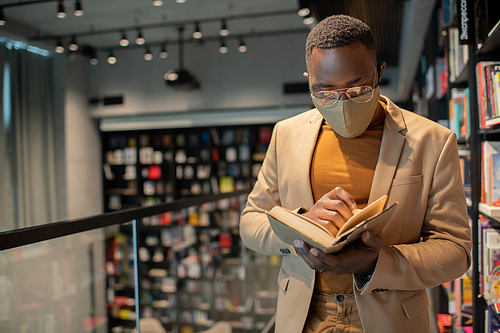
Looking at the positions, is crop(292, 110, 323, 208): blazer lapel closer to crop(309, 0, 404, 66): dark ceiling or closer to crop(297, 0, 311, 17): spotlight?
crop(297, 0, 311, 17): spotlight

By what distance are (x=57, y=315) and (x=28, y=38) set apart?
5.18 m

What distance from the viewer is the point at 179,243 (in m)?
4.16

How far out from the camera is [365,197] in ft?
3.25

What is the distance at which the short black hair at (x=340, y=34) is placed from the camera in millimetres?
894

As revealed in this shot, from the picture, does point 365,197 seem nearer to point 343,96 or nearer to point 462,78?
point 343,96

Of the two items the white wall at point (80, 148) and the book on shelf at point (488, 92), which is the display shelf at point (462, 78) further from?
the white wall at point (80, 148)

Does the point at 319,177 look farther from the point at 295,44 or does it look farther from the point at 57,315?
the point at 295,44

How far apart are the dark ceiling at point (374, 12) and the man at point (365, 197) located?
3099 millimetres

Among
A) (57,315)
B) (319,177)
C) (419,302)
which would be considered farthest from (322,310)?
(57,315)

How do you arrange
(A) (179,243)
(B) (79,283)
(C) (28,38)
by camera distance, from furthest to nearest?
(C) (28,38) → (A) (179,243) → (B) (79,283)

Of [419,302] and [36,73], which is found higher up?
[36,73]

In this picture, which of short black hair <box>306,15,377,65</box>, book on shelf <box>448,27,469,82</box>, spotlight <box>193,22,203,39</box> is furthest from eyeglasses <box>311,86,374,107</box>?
spotlight <box>193,22,203,39</box>

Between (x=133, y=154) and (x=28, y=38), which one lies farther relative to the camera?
(x=133, y=154)

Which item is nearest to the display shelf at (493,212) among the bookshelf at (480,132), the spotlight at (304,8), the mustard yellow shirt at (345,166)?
the bookshelf at (480,132)
